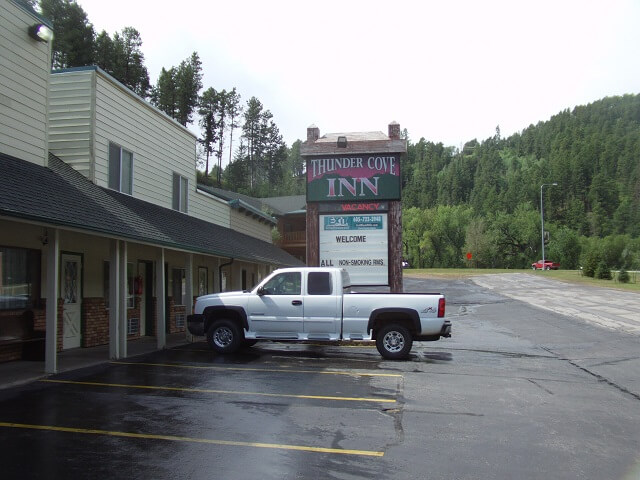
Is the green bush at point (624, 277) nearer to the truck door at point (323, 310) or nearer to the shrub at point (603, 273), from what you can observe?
the shrub at point (603, 273)

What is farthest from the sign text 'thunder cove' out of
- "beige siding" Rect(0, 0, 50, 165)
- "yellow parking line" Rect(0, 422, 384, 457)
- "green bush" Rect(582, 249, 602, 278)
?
"green bush" Rect(582, 249, 602, 278)

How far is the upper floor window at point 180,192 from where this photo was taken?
56.7ft

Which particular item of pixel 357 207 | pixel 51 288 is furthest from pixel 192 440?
pixel 357 207

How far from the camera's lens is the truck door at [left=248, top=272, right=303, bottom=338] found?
11727 mm

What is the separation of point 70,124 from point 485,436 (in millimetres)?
11248

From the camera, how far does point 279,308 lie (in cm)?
Result: 1177

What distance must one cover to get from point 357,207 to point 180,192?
20.1 feet

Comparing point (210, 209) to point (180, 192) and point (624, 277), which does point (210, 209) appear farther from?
point (624, 277)

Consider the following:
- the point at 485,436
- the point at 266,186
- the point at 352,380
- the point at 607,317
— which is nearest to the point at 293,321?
the point at 352,380

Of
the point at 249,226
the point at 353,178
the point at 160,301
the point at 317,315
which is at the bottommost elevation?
the point at 317,315

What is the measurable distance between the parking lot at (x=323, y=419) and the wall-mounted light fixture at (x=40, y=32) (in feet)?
21.2

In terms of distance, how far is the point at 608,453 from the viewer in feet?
18.3

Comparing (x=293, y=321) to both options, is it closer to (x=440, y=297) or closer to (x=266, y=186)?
(x=440, y=297)

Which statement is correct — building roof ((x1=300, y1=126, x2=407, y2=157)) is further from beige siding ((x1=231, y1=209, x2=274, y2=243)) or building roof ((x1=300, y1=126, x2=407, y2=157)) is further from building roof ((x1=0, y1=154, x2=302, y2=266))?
beige siding ((x1=231, y1=209, x2=274, y2=243))
